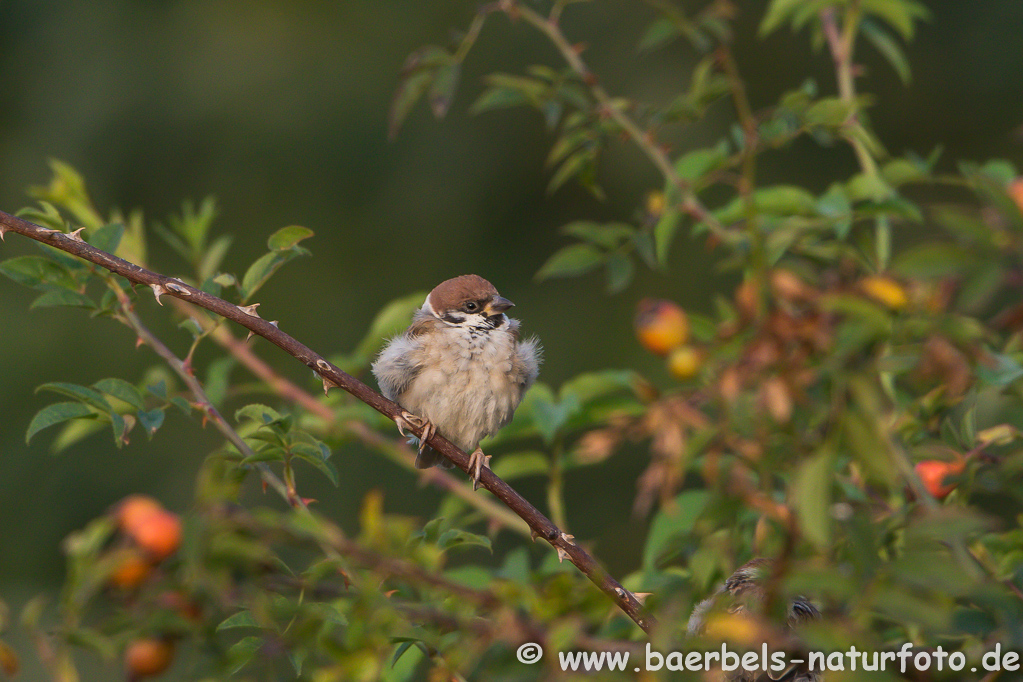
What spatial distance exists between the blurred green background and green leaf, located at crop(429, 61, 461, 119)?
161 inches

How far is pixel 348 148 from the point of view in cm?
664

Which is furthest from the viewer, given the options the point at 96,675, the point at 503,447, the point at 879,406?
the point at 503,447

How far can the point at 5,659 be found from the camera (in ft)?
3.24

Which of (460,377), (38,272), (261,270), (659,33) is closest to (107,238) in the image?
(38,272)

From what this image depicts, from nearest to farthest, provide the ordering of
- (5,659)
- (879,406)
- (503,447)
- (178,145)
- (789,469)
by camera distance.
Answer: (879,406), (789,469), (5,659), (503,447), (178,145)

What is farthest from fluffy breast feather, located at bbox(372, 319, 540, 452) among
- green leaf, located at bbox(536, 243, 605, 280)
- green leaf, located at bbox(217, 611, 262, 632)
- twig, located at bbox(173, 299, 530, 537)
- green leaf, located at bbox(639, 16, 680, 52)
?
green leaf, located at bbox(217, 611, 262, 632)

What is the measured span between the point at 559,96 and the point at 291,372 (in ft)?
14.1

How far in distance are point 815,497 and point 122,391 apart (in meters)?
1.10

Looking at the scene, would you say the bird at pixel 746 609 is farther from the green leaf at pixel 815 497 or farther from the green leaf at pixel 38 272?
the green leaf at pixel 38 272

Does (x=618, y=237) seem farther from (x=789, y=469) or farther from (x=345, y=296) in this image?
(x=345, y=296)

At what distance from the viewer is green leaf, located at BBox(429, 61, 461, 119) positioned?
2.10 m

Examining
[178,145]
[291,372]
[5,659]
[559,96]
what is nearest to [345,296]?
[291,372]

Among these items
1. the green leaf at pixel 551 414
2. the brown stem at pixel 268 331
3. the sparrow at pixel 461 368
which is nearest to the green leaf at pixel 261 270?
the brown stem at pixel 268 331

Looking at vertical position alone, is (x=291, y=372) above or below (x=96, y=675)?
above
